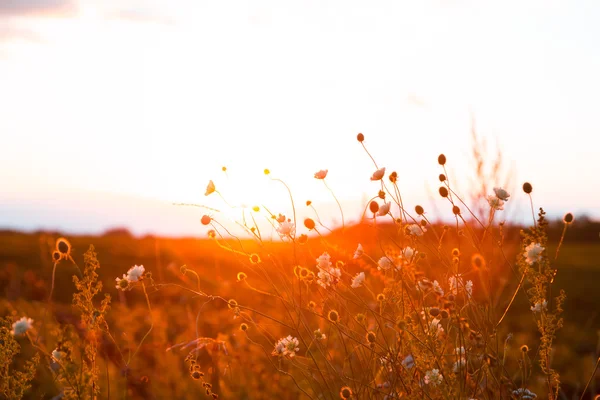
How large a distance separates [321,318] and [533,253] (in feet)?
4.28

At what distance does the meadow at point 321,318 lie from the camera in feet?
7.59

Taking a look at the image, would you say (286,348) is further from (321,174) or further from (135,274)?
(321,174)

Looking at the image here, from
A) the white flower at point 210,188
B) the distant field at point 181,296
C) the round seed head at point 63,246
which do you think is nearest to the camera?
the round seed head at point 63,246

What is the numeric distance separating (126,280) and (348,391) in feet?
3.32

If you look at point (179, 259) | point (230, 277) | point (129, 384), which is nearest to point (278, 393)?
point (129, 384)

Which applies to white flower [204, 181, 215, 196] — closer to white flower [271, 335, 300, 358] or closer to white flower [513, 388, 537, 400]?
white flower [271, 335, 300, 358]

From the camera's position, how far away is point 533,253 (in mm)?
2229

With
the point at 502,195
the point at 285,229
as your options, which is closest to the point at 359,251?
the point at 285,229

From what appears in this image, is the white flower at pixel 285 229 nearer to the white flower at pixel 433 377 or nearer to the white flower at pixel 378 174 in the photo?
the white flower at pixel 378 174

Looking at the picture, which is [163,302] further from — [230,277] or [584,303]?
[584,303]

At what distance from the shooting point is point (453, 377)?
225cm

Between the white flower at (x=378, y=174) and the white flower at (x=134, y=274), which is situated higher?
the white flower at (x=378, y=174)

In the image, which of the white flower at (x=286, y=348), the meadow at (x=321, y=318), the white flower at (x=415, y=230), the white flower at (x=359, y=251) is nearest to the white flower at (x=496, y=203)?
the meadow at (x=321, y=318)

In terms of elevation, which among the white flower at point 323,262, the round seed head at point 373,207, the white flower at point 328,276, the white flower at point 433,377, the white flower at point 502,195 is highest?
the white flower at point 502,195
